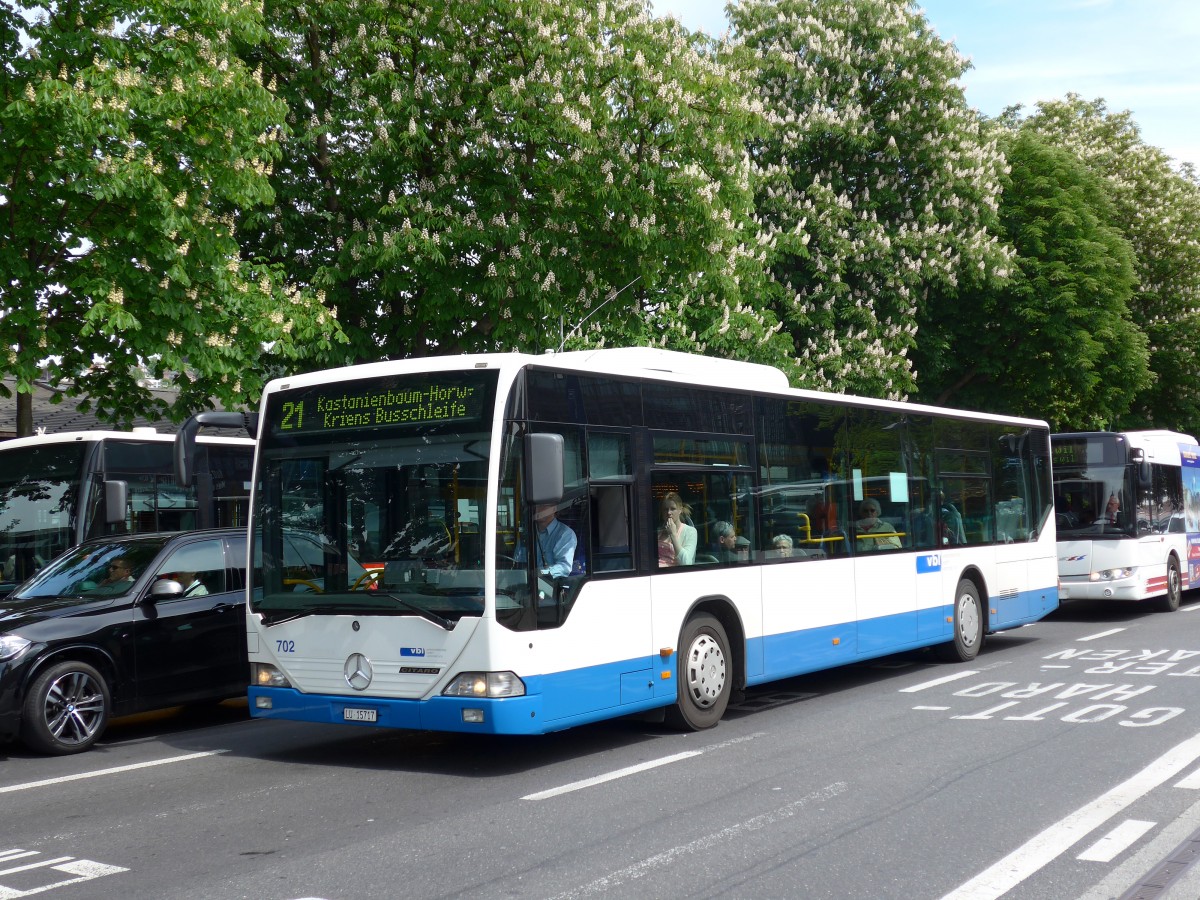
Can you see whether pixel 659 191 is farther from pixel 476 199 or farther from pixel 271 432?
pixel 271 432

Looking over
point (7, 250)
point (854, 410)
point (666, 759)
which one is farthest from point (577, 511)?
point (7, 250)

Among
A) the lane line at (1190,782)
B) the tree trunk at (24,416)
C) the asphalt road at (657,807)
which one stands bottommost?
the lane line at (1190,782)

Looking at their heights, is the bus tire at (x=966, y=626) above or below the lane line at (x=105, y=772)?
above

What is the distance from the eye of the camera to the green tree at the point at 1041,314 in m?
30.7

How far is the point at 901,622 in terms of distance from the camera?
13.3 m

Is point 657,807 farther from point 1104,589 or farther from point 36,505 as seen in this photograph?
point 1104,589

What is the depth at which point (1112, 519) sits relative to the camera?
20.2m

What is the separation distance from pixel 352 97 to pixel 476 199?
221 cm

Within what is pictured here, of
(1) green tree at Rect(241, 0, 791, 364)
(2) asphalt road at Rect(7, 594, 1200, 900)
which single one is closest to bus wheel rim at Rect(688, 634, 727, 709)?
(2) asphalt road at Rect(7, 594, 1200, 900)

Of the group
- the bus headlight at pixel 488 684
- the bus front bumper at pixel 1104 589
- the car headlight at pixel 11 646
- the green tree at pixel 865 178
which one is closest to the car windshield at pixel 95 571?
the car headlight at pixel 11 646

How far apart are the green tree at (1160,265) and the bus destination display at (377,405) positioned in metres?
33.2

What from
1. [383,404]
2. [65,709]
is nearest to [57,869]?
[383,404]

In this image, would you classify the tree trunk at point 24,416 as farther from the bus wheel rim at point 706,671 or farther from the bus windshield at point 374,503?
the bus wheel rim at point 706,671

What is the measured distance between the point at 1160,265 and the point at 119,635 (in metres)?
36.3
